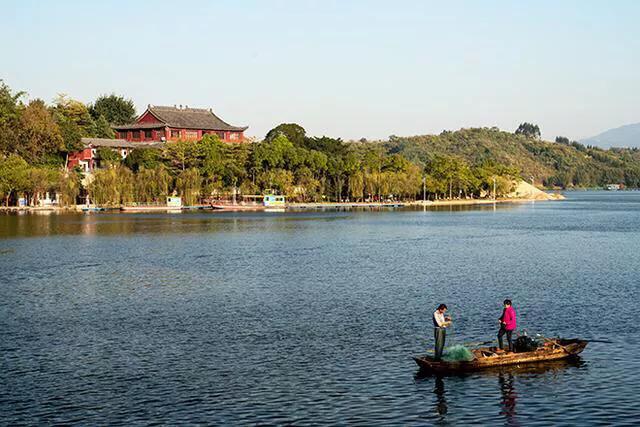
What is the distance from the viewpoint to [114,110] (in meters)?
168

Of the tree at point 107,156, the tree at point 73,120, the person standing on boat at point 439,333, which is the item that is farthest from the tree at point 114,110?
the person standing on boat at point 439,333

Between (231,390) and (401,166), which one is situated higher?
(401,166)

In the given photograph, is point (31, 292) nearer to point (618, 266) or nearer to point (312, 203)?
point (618, 266)

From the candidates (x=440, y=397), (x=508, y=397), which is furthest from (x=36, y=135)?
(x=508, y=397)

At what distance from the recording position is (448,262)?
50.9 meters

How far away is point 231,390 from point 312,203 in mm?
116433

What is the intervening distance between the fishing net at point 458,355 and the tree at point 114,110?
151429 mm

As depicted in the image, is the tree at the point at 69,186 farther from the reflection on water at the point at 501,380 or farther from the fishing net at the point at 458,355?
the reflection on water at the point at 501,380

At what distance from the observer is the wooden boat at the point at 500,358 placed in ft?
72.9

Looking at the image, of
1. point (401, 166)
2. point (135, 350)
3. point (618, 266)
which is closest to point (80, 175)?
point (401, 166)

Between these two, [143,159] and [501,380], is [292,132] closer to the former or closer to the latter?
[143,159]

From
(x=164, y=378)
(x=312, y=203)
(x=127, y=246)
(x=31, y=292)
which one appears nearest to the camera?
(x=164, y=378)

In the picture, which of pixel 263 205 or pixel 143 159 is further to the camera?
pixel 263 205

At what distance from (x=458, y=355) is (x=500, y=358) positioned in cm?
138
